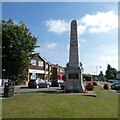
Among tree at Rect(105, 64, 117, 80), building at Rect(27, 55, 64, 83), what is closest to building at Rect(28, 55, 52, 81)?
building at Rect(27, 55, 64, 83)

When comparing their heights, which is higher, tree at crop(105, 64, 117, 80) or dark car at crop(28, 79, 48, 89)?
tree at crop(105, 64, 117, 80)

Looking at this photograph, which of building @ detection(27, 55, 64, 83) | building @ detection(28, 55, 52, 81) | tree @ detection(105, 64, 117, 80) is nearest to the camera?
building @ detection(27, 55, 64, 83)

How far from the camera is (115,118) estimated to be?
11609 millimetres

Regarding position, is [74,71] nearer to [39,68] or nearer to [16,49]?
[16,49]

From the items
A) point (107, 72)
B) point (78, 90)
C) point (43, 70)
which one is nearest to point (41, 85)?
point (78, 90)

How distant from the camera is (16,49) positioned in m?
46.9

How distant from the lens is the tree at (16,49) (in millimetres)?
46531

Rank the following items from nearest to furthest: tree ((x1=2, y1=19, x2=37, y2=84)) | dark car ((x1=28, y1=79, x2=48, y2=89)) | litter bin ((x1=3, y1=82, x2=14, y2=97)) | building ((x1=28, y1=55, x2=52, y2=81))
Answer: litter bin ((x1=3, y1=82, x2=14, y2=97)) → dark car ((x1=28, y1=79, x2=48, y2=89)) → tree ((x1=2, y1=19, x2=37, y2=84)) → building ((x1=28, y1=55, x2=52, y2=81))

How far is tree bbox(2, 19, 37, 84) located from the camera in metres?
46.5

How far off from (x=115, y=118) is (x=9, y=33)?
38875 millimetres

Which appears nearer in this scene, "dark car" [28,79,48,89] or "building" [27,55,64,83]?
"dark car" [28,79,48,89]

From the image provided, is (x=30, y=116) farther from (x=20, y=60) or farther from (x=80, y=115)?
(x=20, y=60)

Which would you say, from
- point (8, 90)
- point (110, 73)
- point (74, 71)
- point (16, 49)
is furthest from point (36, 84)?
point (110, 73)

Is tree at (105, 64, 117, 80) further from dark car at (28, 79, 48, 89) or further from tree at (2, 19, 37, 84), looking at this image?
dark car at (28, 79, 48, 89)
